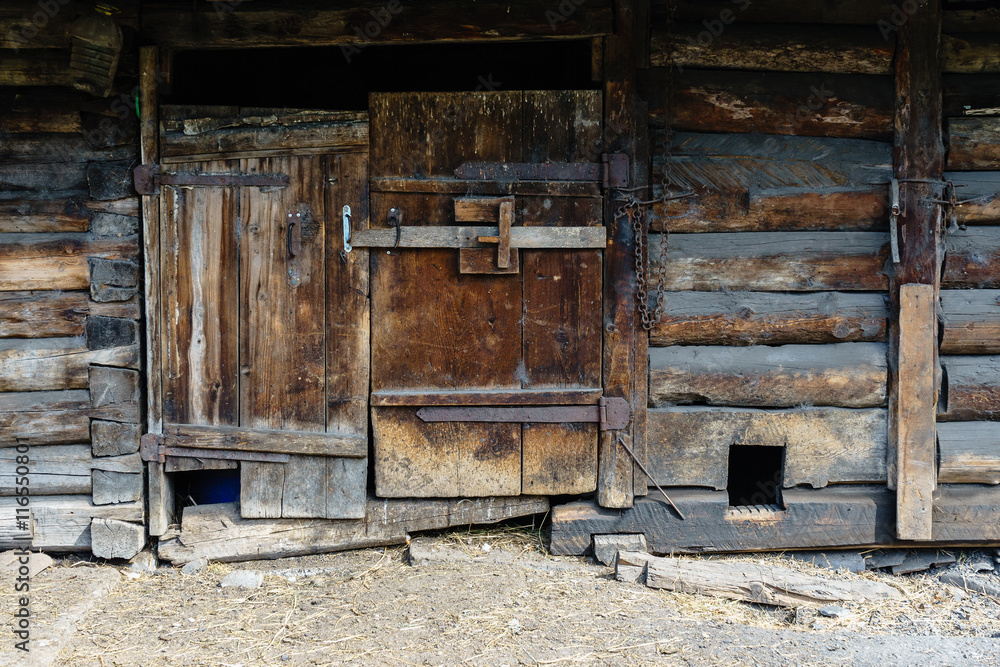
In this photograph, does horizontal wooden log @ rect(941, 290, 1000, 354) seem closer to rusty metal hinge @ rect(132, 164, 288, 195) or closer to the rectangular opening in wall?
the rectangular opening in wall

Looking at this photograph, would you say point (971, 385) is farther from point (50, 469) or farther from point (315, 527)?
point (50, 469)

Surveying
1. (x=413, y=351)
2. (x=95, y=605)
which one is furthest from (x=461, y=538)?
(x=95, y=605)

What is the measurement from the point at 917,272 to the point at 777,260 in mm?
680

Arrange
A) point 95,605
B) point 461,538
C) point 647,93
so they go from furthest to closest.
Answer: point 461,538, point 647,93, point 95,605

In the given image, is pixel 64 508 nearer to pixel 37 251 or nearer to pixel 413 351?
pixel 37 251

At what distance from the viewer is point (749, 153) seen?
3.79 metres

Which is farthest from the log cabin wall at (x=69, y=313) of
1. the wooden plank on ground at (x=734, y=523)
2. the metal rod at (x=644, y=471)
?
the metal rod at (x=644, y=471)

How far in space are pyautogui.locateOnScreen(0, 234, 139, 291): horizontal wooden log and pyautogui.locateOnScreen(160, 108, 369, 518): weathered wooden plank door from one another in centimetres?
31

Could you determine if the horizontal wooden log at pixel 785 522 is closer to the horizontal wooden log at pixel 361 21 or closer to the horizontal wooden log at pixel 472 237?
the horizontal wooden log at pixel 472 237

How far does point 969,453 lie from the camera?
12.7 ft

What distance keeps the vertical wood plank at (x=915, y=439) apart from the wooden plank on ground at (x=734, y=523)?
0.29 feet

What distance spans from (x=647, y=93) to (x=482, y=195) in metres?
0.95

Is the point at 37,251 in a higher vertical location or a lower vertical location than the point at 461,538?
higher

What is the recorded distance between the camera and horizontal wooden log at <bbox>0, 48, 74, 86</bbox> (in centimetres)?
360
